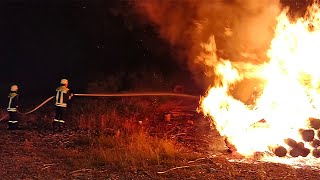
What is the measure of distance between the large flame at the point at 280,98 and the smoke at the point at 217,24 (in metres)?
1.48

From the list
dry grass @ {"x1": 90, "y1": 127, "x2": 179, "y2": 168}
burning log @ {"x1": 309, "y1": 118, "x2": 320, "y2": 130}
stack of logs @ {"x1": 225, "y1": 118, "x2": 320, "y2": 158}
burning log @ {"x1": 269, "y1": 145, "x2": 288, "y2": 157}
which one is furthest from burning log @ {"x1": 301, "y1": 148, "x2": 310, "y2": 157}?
dry grass @ {"x1": 90, "y1": 127, "x2": 179, "y2": 168}

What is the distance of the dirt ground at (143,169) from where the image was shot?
23.6 feet

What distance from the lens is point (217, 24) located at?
1246 cm

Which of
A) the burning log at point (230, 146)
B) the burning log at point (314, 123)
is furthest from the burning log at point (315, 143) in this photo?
the burning log at point (230, 146)

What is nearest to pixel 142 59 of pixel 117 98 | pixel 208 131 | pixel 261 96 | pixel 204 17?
pixel 117 98

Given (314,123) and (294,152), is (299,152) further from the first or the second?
(314,123)

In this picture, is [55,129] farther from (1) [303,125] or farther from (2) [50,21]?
A: (2) [50,21]

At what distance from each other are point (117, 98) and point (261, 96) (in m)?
6.74

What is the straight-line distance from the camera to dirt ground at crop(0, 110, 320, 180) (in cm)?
720

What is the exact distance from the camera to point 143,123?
11.1 meters

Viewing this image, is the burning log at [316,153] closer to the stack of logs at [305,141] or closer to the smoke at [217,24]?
the stack of logs at [305,141]

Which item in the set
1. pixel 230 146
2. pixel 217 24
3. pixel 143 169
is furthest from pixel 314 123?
pixel 217 24

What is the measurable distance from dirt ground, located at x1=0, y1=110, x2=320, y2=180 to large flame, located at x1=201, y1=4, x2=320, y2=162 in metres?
0.53

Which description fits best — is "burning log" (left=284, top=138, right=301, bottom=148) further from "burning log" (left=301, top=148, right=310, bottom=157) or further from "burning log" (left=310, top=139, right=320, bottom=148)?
"burning log" (left=310, top=139, right=320, bottom=148)
